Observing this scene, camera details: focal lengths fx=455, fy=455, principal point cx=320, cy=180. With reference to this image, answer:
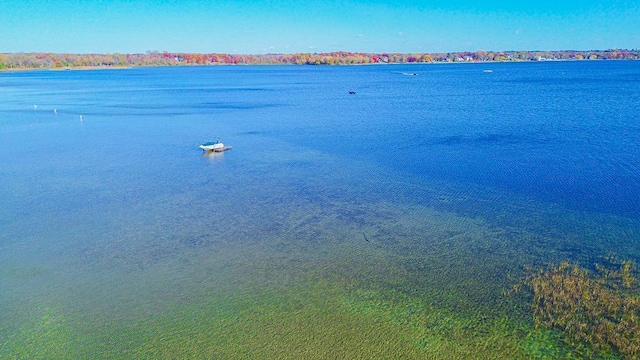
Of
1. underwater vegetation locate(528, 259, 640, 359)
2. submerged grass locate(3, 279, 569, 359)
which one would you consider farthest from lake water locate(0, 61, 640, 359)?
underwater vegetation locate(528, 259, 640, 359)

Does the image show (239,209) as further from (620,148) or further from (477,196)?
(620,148)

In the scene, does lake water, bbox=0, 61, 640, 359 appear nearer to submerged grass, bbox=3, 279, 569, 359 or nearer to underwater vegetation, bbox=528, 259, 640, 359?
submerged grass, bbox=3, 279, 569, 359

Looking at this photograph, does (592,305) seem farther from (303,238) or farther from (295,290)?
(303,238)

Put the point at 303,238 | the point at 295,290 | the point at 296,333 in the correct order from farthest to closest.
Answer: the point at 303,238 → the point at 295,290 → the point at 296,333

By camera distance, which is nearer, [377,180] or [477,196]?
[477,196]

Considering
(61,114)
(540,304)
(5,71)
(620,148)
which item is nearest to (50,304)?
(540,304)

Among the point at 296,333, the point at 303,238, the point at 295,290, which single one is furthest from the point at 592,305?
the point at 303,238
